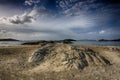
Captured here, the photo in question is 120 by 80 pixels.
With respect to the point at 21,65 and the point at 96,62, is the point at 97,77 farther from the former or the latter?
the point at 21,65

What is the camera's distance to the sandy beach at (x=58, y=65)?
42.9 ft

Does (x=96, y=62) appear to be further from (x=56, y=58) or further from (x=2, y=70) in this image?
(x=2, y=70)

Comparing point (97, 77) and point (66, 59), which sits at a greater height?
point (66, 59)

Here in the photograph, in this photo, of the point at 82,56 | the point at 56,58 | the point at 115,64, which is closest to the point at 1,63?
the point at 56,58

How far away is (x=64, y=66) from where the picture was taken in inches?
581

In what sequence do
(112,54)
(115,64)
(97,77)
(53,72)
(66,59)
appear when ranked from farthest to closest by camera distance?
(112,54), (115,64), (66,59), (53,72), (97,77)

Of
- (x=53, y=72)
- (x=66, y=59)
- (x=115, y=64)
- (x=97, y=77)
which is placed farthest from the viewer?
(x=115, y=64)

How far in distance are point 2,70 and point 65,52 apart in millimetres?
6055

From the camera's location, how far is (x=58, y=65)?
1498 centimetres

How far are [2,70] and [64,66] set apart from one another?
5232 mm

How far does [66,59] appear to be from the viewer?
609 inches

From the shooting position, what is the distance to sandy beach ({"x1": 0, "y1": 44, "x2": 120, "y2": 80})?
1306 centimetres

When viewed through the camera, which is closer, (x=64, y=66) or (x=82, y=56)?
(x=64, y=66)

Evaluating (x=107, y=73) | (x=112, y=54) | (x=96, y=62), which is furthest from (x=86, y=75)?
(x=112, y=54)
